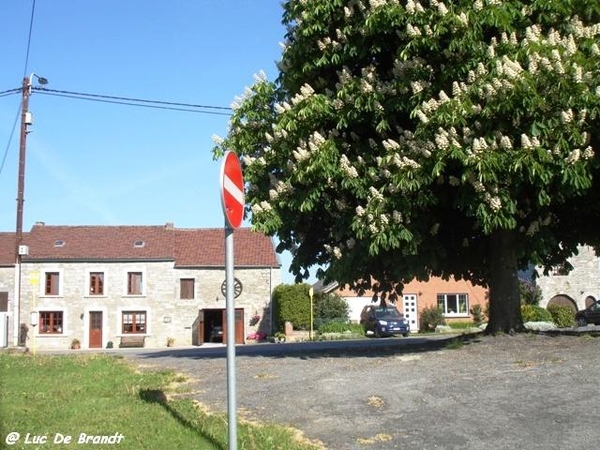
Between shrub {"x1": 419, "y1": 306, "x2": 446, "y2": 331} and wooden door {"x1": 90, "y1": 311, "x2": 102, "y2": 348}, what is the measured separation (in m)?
21.2

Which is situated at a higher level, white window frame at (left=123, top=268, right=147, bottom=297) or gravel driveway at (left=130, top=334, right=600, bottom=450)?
white window frame at (left=123, top=268, right=147, bottom=297)

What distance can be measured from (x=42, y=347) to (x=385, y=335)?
21.9 meters

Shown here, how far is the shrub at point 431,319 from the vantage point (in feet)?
143

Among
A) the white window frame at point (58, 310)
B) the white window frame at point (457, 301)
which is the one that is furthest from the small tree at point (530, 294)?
the white window frame at point (58, 310)

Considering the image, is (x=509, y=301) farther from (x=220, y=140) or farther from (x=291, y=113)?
(x=220, y=140)

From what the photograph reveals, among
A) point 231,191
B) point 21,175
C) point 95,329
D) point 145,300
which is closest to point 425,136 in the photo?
point 231,191

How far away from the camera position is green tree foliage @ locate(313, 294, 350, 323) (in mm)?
42438

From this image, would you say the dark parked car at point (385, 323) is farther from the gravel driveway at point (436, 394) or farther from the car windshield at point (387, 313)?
the gravel driveway at point (436, 394)

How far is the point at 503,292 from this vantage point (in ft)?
44.3

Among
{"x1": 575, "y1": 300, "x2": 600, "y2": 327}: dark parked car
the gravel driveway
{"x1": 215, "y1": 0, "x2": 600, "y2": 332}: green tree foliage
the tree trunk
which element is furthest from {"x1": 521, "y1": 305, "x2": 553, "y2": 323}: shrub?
the gravel driveway

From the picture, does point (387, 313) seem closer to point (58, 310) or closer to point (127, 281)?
point (127, 281)

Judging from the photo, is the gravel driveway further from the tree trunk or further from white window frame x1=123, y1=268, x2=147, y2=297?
white window frame x1=123, y1=268, x2=147, y2=297

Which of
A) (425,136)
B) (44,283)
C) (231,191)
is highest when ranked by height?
(425,136)

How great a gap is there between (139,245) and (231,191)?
4155 cm
